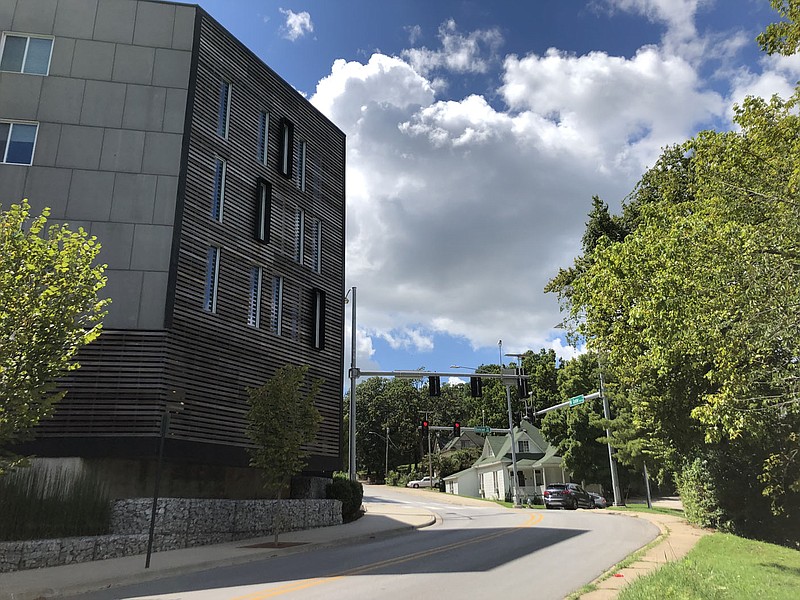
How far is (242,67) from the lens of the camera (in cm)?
2459

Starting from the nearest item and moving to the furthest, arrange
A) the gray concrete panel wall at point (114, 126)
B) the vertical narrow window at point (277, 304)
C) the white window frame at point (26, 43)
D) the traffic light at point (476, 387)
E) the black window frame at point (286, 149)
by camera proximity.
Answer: the gray concrete panel wall at point (114, 126), the white window frame at point (26, 43), the vertical narrow window at point (277, 304), the black window frame at point (286, 149), the traffic light at point (476, 387)

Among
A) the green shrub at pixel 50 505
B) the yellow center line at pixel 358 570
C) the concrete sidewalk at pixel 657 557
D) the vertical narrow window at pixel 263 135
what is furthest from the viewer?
the vertical narrow window at pixel 263 135

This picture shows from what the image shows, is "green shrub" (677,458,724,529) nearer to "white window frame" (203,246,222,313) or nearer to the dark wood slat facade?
the dark wood slat facade

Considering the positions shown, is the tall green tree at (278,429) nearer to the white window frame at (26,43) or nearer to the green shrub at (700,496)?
the white window frame at (26,43)

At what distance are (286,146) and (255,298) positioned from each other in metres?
7.64

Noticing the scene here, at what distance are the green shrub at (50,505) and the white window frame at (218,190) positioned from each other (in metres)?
10.0

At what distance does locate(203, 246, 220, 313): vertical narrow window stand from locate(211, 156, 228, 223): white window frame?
1.38 meters

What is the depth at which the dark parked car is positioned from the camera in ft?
123

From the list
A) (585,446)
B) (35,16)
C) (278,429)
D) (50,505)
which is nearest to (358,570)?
(278,429)

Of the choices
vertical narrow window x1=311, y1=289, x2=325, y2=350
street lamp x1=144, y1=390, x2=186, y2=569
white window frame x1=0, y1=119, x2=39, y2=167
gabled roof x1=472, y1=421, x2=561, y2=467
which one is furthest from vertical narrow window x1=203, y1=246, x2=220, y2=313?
gabled roof x1=472, y1=421, x2=561, y2=467

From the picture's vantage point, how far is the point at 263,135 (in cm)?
2545

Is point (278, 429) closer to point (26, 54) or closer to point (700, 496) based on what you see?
point (700, 496)

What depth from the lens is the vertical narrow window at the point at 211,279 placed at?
20781 mm

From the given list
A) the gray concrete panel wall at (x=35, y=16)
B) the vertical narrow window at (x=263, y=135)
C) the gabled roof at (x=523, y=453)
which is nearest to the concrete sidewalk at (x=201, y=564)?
the vertical narrow window at (x=263, y=135)
